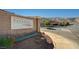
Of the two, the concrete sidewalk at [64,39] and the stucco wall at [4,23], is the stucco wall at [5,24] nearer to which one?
the stucco wall at [4,23]

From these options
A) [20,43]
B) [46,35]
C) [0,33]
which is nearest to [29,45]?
[20,43]

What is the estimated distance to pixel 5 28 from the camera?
4.52 ft

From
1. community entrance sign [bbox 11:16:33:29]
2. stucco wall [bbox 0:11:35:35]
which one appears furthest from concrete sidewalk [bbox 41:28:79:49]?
stucco wall [bbox 0:11:35:35]

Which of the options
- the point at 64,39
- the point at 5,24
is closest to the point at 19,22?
the point at 5,24

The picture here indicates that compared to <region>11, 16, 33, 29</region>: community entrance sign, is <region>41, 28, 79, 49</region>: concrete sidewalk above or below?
below

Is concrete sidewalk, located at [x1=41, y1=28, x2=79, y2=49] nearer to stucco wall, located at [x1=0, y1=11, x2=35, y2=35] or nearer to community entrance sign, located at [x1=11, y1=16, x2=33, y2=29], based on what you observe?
community entrance sign, located at [x1=11, y1=16, x2=33, y2=29]

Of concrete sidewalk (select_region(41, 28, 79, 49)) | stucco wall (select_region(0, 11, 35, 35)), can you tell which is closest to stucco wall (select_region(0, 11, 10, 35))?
stucco wall (select_region(0, 11, 35, 35))

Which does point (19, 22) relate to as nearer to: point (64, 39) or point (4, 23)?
point (4, 23)

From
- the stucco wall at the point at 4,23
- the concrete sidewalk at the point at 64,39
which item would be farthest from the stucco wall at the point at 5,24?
the concrete sidewalk at the point at 64,39

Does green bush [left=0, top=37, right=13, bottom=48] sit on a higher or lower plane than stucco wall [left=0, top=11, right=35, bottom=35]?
lower

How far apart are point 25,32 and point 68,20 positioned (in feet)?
1.42

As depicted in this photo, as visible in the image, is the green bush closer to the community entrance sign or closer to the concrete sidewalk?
the community entrance sign
